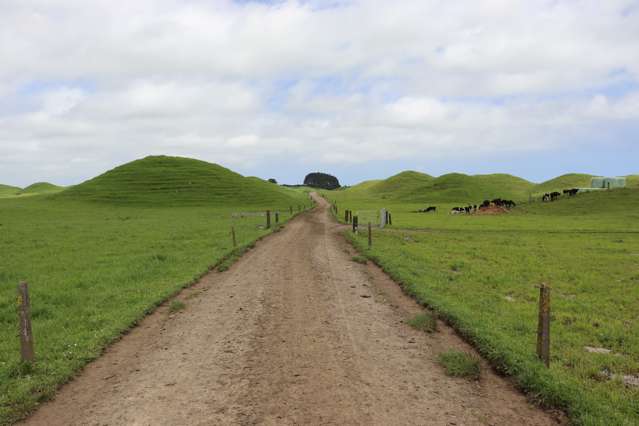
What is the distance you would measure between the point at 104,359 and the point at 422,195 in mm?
147652

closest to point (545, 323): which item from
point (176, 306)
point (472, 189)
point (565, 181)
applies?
point (176, 306)

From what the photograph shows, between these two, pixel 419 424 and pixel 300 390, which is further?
pixel 300 390

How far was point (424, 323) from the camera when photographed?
11.9 meters

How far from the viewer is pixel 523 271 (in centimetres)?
2144

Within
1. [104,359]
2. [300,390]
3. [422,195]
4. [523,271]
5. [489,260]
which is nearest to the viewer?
[300,390]

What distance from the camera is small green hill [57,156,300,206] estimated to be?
353 ft

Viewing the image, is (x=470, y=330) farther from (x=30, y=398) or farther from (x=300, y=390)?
(x=30, y=398)

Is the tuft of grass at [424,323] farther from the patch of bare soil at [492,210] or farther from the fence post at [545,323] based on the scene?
the patch of bare soil at [492,210]

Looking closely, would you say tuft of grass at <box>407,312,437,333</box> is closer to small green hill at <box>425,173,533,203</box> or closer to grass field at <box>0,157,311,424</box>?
grass field at <box>0,157,311,424</box>

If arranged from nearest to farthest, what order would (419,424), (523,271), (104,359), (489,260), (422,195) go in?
(419,424) < (104,359) < (523,271) < (489,260) < (422,195)

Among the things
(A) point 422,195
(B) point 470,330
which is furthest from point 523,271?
(A) point 422,195

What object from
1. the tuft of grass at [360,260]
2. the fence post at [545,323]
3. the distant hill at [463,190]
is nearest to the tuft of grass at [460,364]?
the fence post at [545,323]

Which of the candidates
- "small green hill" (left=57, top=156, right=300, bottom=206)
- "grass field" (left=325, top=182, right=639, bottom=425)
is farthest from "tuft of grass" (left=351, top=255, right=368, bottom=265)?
"small green hill" (left=57, top=156, right=300, bottom=206)

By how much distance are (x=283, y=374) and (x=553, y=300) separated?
1133cm
